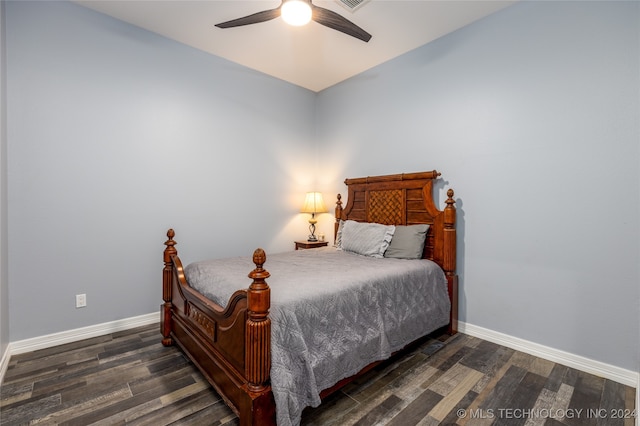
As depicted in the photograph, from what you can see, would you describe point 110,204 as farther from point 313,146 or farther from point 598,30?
point 598,30

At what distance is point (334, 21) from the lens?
7.34 feet

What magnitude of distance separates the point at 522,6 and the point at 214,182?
3336 millimetres

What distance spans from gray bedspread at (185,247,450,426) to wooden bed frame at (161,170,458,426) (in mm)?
81

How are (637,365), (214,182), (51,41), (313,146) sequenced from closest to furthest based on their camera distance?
(637,365), (51,41), (214,182), (313,146)

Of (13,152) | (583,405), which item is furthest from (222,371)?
(13,152)

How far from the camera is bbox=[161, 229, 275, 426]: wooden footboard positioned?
1.45 meters

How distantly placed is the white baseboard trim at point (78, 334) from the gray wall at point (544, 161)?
3.10m

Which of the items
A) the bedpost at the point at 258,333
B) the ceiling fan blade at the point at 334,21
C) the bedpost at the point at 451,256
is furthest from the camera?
the bedpost at the point at 451,256

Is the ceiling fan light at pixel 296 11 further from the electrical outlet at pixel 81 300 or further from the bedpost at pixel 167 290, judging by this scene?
the electrical outlet at pixel 81 300

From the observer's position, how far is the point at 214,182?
3.44 metres

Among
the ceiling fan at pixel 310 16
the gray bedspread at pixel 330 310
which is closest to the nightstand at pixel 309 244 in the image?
the gray bedspread at pixel 330 310

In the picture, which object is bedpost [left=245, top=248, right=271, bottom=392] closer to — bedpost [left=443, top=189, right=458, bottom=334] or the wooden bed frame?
the wooden bed frame

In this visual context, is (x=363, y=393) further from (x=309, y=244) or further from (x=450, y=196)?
(x=309, y=244)

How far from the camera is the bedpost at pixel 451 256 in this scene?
2766mm
